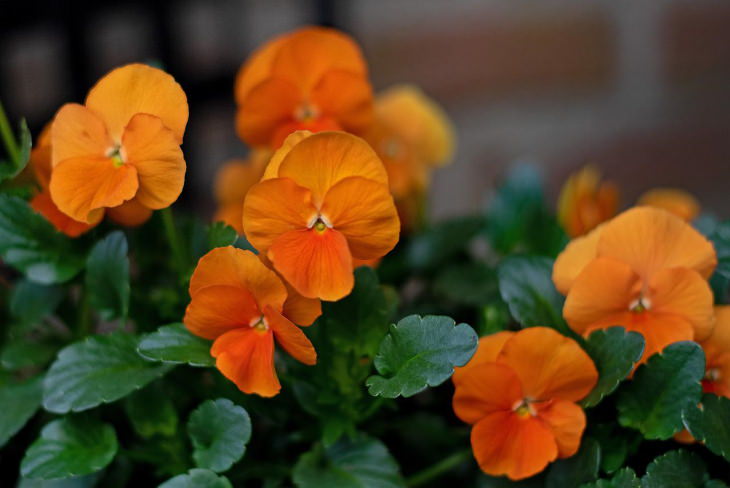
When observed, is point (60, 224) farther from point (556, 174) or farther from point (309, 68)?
point (556, 174)

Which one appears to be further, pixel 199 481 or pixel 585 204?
pixel 585 204

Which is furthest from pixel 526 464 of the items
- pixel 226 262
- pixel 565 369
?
pixel 226 262

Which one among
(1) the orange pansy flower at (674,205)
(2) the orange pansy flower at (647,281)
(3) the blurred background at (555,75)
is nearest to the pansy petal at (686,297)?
(2) the orange pansy flower at (647,281)

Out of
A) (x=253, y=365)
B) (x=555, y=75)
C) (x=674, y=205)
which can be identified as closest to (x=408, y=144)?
(x=674, y=205)

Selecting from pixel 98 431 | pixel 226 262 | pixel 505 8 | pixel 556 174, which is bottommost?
pixel 556 174

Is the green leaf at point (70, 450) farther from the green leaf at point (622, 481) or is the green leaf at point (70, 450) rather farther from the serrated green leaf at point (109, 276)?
the green leaf at point (622, 481)

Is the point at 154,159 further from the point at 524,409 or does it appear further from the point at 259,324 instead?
the point at 524,409

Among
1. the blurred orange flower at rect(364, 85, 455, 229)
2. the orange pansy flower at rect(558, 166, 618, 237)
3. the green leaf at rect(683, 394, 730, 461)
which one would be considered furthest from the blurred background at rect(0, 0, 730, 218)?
the green leaf at rect(683, 394, 730, 461)
